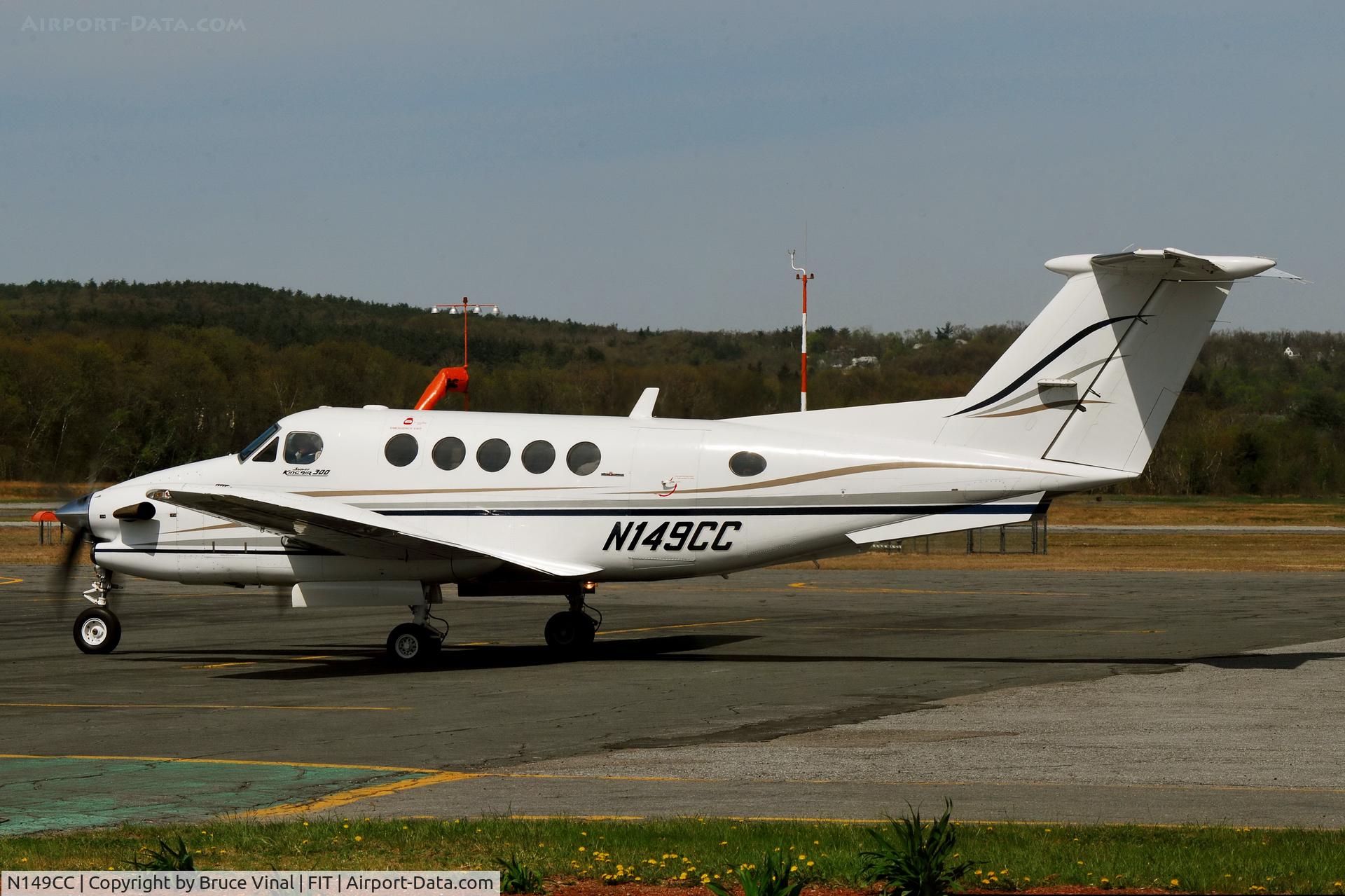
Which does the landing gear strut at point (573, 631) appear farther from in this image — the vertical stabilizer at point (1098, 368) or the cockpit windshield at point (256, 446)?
the vertical stabilizer at point (1098, 368)

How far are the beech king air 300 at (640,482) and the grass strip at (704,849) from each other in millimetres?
9581

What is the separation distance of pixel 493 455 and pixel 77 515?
6.17 metres

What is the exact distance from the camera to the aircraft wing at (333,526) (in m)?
17.4

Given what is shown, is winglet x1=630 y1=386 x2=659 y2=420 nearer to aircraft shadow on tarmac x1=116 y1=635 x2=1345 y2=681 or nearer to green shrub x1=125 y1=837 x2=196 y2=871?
aircraft shadow on tarmac x1=116 y1=635 x2=1345 y2=681

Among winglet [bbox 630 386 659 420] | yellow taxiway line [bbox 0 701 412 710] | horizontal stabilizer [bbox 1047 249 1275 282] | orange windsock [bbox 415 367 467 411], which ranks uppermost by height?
horizontal stabilizer [bbox 1047 249 1275 282]

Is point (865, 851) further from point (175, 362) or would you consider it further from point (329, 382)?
point (175, 362)

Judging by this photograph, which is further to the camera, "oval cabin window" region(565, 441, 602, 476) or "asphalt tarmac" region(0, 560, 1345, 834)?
"oval cabin window" region(565, 441, 602, 476)

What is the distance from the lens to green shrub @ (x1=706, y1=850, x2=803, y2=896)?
6.05 meters

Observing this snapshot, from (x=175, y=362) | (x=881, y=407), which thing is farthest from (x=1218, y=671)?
(x=175, y=362)

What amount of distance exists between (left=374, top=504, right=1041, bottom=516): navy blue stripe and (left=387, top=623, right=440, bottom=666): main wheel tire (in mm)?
1597

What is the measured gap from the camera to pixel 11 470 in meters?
41.4

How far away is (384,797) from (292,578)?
9.96 m

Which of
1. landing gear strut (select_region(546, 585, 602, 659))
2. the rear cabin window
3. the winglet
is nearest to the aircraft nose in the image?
the rear cabin window

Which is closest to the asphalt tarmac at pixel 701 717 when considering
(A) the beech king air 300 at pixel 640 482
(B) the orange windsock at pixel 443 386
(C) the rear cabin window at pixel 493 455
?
(A) the beech king air 300 at pixel 640 482
